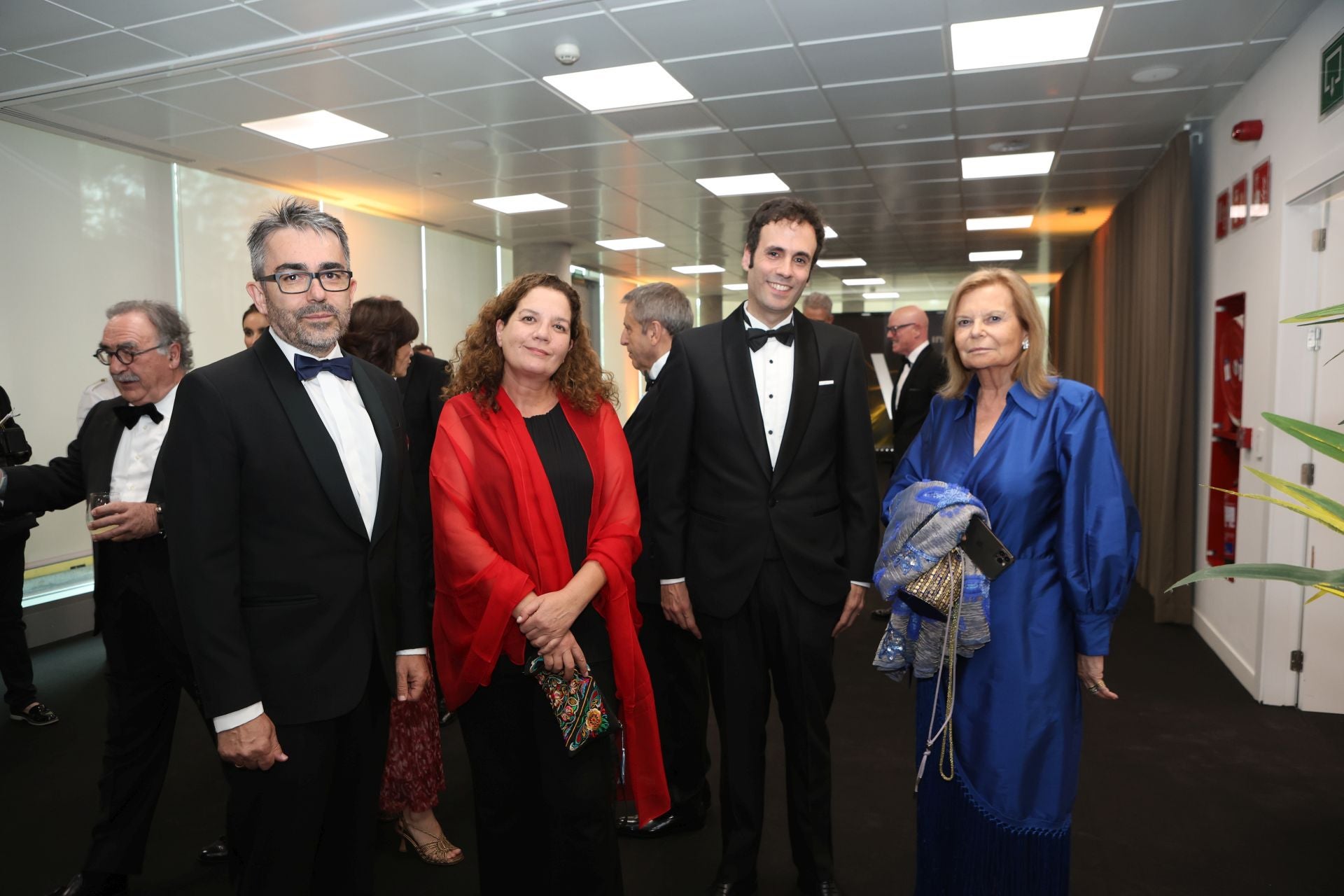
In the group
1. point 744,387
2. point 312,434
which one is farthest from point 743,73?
point 312,434

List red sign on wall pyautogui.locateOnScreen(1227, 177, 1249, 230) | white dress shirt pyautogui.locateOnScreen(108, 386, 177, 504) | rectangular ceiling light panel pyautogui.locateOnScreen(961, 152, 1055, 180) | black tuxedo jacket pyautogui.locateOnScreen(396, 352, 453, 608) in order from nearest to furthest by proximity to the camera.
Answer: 1. white dress shirt pyautogui.locateOnScreen(108, 386, 177, 504)
2. black tuxedo jacket pyautogui.locateOnScreen(396, 352, 453, 608)
3. red sign on wall pyautogui.locateOnScreen(1227, 177, 1249, 230)
4. rectangular ceiling light panel pyautogui.locateOnScreen(961, 152, 1055, 180)

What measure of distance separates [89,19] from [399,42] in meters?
1.41

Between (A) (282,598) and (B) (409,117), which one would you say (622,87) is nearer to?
(B) (409,117)

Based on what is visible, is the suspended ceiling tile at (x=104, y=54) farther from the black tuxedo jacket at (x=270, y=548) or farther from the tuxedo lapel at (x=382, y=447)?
the black tuxedo jacket at (x=270, y=548)

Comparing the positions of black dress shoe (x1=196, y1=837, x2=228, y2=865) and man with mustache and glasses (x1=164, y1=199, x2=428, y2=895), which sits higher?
man with mustache and glasses (x1=164, y1=199, x2=428, y2=895)

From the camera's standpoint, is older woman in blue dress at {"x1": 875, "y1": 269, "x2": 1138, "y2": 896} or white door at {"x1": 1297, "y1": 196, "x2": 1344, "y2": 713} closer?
older woman in blue dress at {"x1": 875, "y1": 269, "x2": 1138, "y2": 896}

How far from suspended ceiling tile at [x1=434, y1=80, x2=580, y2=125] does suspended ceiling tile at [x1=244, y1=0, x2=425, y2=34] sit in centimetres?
105

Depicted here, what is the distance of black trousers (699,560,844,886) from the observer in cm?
222

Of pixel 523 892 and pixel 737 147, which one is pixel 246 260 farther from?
pixel 523 892

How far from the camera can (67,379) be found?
19.1 ft

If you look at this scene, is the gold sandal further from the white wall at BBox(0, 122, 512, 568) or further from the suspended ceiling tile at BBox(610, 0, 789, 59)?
the white wall at BBox(0, 122, 512, 568)

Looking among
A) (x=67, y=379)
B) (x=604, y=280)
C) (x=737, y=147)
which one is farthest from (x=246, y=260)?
(x=604, y=280)

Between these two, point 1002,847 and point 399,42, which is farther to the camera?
point 399,42

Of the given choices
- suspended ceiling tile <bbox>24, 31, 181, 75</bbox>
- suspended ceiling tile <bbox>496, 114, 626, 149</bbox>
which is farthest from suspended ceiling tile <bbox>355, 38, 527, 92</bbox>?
suspended ceiling tile <bbox>24, 31, 181, 75</bbox>
